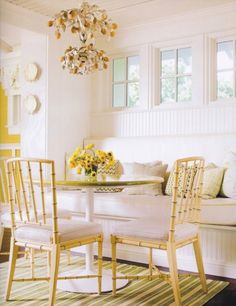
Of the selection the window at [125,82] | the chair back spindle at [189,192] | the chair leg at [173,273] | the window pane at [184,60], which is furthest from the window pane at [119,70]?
the chair leg at [173,273]

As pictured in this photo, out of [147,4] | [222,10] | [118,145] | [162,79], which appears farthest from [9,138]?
[222,10]

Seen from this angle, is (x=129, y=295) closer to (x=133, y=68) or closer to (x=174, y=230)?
(x=174, y=230)

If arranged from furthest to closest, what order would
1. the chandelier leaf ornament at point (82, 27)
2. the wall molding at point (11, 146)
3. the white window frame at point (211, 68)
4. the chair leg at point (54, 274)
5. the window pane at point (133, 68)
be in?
the wall molding at point (11, 146), the window pane at point (133, 68), the white window frame at point (211, 68), the chandelier leaf ornament at point (82, 27), the chair leg at point (54, 274)

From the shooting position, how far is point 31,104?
5.27 m

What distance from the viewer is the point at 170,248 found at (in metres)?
2.71

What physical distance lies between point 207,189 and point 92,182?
1.45m

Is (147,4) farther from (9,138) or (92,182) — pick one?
(9,138)

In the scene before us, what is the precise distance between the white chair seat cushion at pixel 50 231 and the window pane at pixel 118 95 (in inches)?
111

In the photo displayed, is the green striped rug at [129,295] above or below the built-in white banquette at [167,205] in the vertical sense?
below

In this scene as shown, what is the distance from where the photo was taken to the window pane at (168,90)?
5090mm

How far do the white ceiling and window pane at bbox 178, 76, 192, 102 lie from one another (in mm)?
727

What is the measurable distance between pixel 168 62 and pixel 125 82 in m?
0.63

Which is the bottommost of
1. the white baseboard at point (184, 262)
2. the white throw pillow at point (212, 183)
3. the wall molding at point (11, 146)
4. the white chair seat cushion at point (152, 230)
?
the white baseboard at point (184, 262)

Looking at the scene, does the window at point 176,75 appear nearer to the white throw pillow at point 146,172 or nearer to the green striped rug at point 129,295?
the white throw pillow at point 146,172
